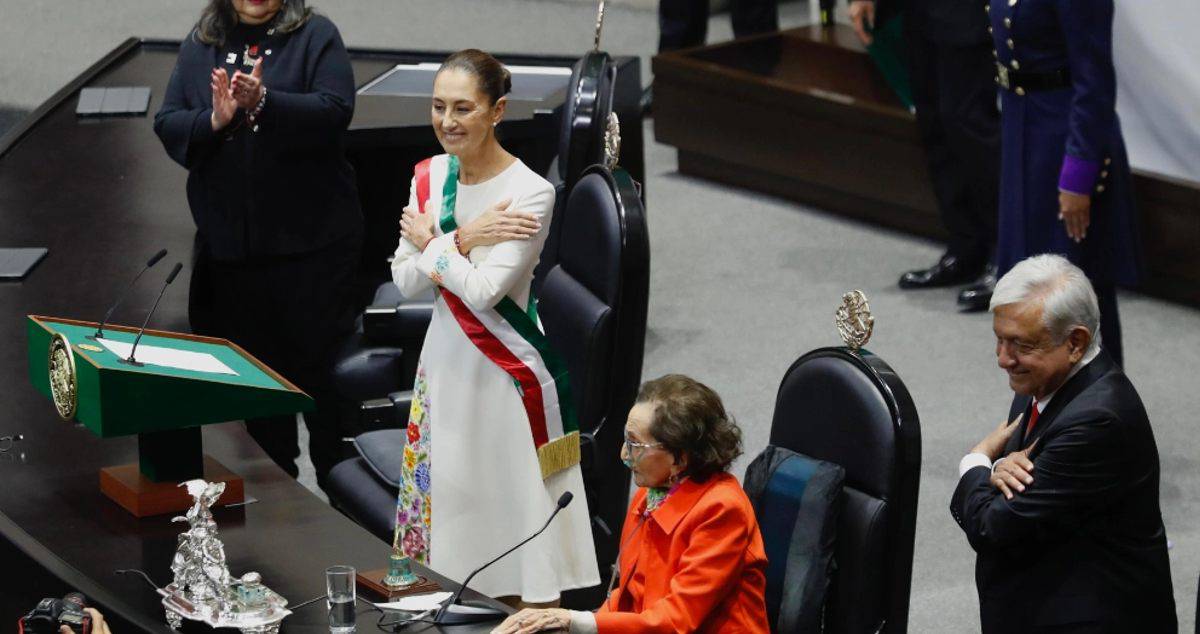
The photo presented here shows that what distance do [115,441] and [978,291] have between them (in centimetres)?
337

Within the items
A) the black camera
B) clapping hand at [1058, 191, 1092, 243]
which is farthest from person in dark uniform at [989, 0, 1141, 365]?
the black camera

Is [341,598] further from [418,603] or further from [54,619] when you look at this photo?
[54,619]

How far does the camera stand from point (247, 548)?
2953 mm

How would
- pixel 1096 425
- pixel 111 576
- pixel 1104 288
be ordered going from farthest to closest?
pixel 1104 288
pixel 111 576
pixel 1096 425

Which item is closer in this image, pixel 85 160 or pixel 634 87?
pixel 85 160

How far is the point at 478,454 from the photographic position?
11.0 ft

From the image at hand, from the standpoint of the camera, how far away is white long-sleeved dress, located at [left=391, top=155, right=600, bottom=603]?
330 cm

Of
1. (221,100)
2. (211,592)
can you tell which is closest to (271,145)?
(221,100)

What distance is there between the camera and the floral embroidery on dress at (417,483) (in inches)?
133

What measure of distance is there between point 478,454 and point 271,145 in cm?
137

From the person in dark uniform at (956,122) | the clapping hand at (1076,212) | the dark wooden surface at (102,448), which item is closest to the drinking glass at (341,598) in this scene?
the dark wooden surface at (102,448)

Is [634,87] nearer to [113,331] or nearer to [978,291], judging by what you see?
[978,291]

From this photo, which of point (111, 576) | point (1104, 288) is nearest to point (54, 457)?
point (111, 576)

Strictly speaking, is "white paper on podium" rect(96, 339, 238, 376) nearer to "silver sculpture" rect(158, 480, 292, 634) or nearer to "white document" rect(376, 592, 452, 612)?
"silver sculpture" rect(158, 480, 292, 634)
